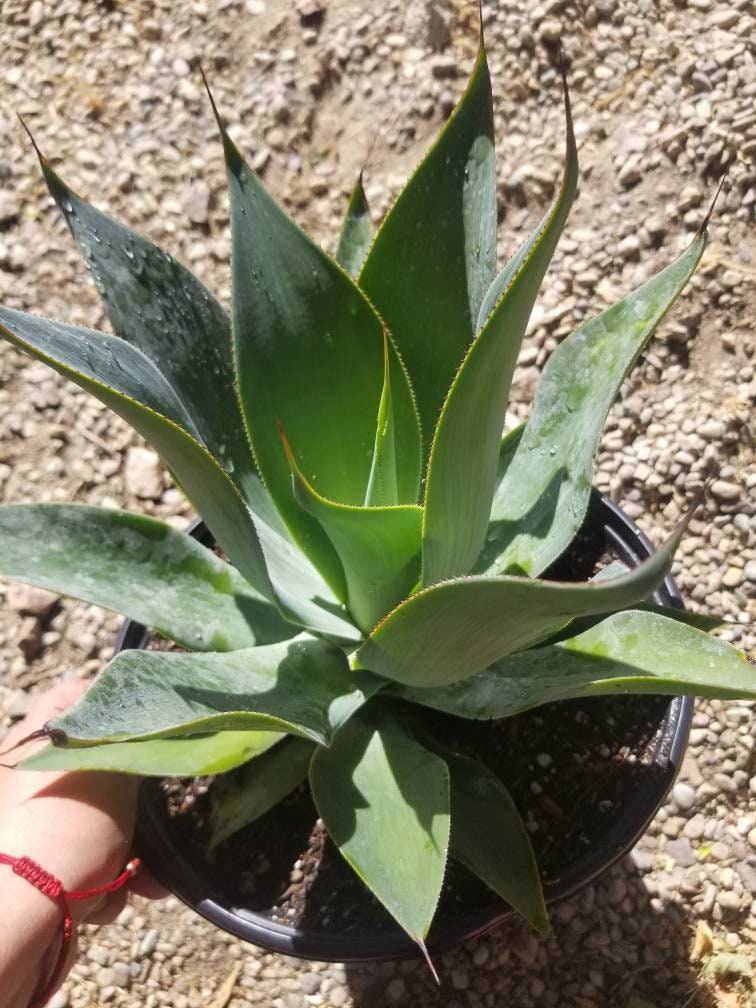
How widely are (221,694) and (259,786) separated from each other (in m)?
0.31

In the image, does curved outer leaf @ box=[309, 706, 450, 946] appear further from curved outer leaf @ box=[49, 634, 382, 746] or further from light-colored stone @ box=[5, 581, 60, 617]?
light-colored stone @ box=[5, 581, 60, 617]

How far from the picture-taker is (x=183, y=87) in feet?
6.79

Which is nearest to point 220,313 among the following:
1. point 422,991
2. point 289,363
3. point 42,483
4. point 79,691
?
point 289,363

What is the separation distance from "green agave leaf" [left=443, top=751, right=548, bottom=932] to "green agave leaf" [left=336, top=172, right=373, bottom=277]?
2.00 ft

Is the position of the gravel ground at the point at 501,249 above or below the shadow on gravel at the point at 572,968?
above

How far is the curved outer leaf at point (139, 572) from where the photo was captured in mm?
984

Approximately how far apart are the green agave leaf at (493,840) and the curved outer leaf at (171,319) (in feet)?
1.45

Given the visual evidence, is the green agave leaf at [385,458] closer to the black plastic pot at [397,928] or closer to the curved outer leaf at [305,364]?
the curved outer leaf at [305,364]

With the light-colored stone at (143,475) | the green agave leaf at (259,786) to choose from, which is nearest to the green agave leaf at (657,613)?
the green agave leaf at (259,786)

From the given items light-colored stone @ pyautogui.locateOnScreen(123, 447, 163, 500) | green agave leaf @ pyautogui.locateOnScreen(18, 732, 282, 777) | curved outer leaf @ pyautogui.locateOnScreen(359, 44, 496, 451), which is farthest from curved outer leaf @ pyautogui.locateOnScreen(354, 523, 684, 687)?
light-colored stone @ pyautogui.locateOnScreen(123, 447, 163, 500)

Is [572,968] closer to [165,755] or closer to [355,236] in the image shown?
[165,755]

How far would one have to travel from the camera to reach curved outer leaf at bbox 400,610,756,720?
2.73 feet

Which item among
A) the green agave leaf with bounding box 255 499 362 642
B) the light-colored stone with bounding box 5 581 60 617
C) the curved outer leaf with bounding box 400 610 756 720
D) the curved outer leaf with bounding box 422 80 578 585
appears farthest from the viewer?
the light-colored stone with bounding box 5 581 60 617

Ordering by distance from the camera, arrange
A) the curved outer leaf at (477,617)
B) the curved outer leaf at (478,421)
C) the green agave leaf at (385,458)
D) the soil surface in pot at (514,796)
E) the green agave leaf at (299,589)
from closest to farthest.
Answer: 1. the curved outer leaf at (477,617)
2. the curved outer leaf at (478,421)
3. the green agave leaf at (385,458)
4. the green agave leaf at (299,589)
5. the soil surface in pot at (514,796)
